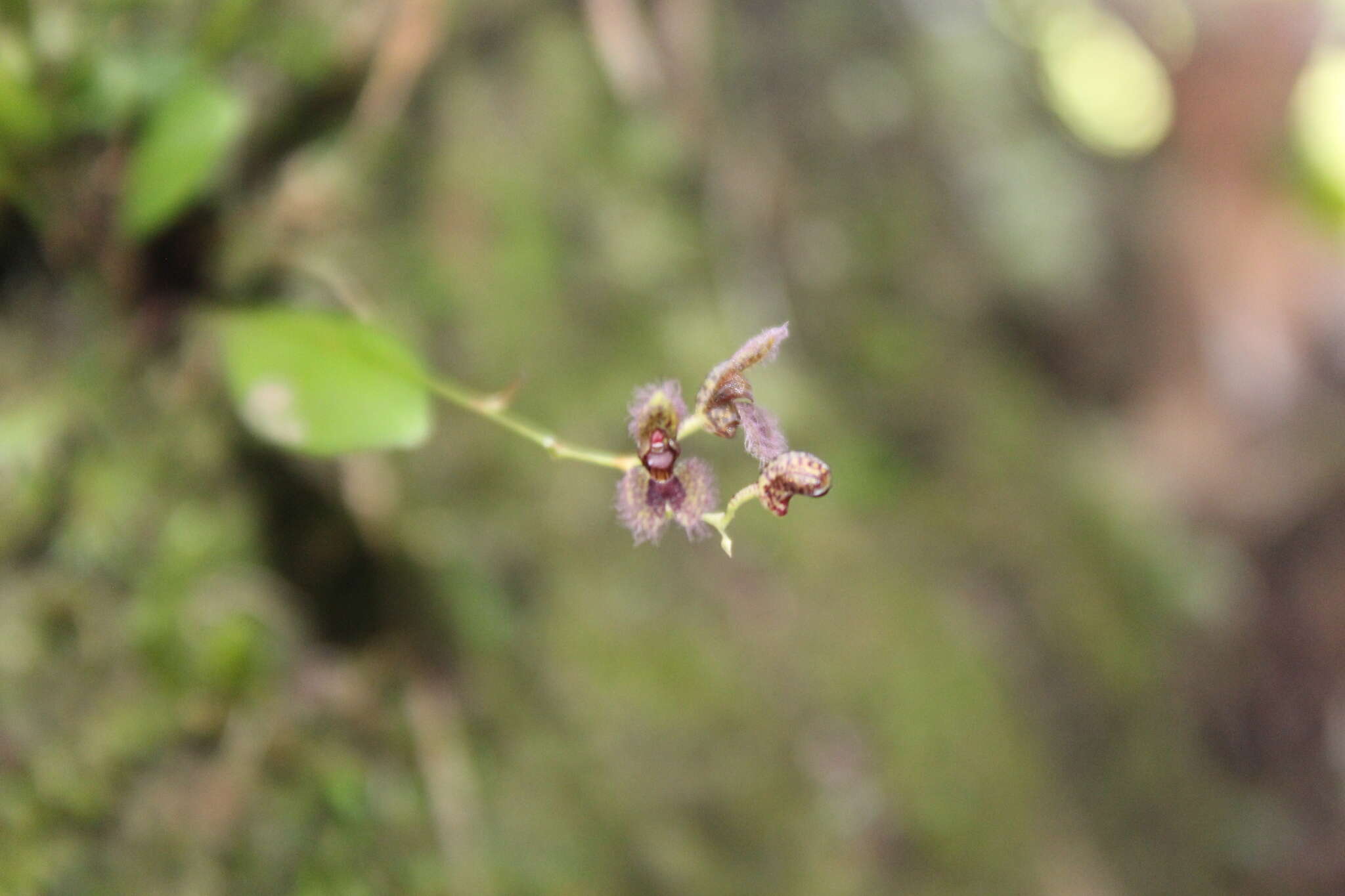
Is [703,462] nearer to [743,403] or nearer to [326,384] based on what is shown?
[743,403]

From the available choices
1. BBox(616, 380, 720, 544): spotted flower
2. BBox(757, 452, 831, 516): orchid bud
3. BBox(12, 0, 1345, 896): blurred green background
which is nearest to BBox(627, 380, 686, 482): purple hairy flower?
BBox(616, 380, 720, 544): spotted flower

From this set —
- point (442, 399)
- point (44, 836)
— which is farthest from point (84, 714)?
point (442, 399)

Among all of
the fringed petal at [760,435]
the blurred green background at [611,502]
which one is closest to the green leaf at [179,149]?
the blurred green background at [611,502]

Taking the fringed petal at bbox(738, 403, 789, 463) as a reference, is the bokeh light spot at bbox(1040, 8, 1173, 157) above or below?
above

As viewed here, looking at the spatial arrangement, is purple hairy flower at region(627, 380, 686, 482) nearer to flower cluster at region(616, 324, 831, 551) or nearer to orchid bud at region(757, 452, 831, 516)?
flower cluster at region(616, 324, 831, 551)

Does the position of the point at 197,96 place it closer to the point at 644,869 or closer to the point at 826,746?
the point at 644,869

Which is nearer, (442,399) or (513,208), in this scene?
(442,399)

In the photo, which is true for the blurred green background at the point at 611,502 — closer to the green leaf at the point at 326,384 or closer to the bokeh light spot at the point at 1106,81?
the green leaf at the point at 326,384
